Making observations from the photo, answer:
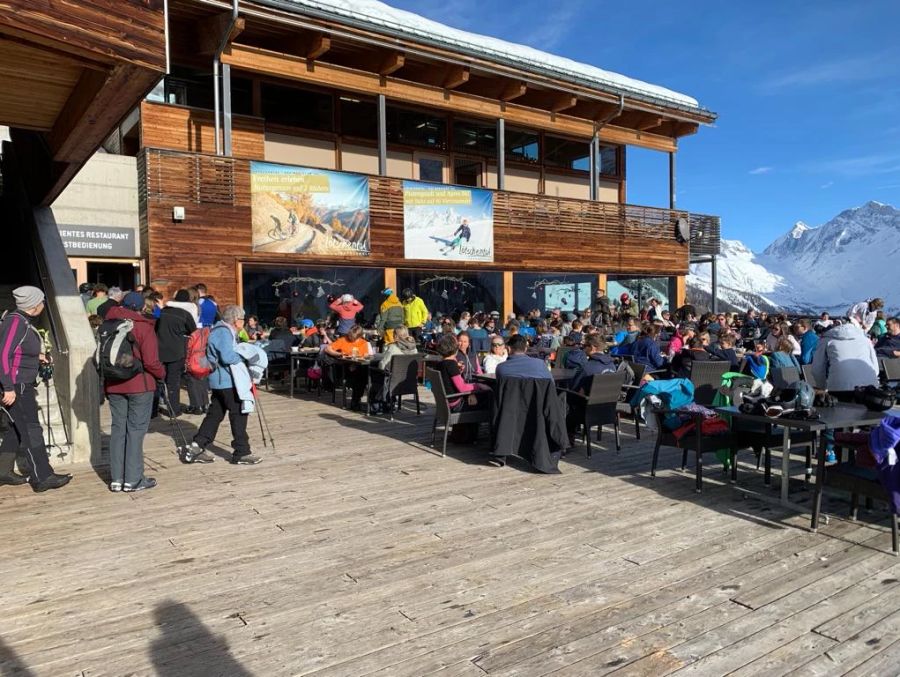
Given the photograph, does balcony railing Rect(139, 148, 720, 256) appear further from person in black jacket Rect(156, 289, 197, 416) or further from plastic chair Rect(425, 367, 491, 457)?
plastic chair Rect(425, 367, 491, 457)

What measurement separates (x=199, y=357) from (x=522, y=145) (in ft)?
49.1

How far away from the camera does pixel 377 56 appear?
14.6 m

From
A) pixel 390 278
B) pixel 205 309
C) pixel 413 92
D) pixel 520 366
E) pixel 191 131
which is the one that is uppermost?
pixel 413 92

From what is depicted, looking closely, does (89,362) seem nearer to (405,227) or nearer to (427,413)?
(427,413)

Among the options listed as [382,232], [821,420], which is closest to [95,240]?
[382,232]

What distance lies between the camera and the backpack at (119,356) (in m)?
5.01

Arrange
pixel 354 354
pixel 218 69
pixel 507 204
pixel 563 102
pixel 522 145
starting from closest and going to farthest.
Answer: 1. pixel 354 354
2. pixel 218 69
3. pixel 507 204
4. pixel 563 102
5. pixel 522 145

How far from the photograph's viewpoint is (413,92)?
15.5 meters

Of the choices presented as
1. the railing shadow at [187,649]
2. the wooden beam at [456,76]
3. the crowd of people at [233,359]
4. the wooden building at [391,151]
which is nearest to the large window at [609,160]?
the wooden building at [391,151]

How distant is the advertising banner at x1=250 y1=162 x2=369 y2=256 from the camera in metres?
13.4

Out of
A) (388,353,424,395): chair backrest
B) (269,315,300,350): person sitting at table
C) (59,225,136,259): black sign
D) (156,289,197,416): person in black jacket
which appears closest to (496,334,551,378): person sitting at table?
(388,353,424,395): chair backrest

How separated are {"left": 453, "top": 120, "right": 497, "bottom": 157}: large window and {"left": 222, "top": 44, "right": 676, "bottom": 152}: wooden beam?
3.31 feet

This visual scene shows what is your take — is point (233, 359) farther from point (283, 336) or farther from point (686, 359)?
point (283, 336)

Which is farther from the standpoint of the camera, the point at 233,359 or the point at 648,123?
the point at 648,123
